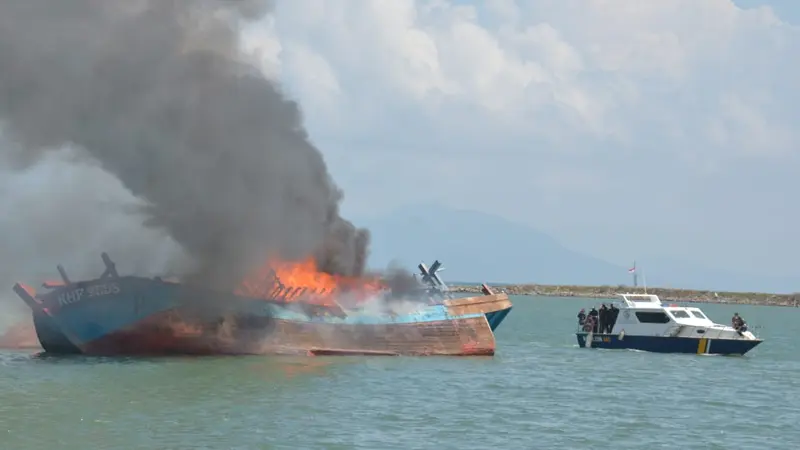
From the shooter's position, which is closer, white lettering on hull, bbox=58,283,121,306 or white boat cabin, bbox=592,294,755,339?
white lettering on hull, bbox=58,283,121,306

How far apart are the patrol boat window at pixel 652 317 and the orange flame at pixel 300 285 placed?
1646cm

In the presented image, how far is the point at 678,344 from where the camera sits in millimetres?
58625

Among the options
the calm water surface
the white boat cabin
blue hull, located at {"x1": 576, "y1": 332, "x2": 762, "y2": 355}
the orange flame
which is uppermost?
the orange flame

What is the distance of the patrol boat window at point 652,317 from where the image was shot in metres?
59.2

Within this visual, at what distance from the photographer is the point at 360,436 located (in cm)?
3000

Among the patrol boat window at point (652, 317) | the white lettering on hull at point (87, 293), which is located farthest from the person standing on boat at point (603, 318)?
the white lettering on hull at point (87, 293)

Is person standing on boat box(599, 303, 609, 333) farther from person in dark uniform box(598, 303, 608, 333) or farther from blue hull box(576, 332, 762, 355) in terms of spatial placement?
blue hull box(576, 332, 762, 355)

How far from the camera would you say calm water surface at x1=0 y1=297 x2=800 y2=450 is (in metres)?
29.5

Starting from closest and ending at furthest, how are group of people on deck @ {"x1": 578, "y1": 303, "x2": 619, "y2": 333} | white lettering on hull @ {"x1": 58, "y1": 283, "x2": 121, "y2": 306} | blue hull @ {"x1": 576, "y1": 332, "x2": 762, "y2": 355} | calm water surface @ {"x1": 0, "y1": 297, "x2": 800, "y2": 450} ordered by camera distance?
calm water surface @ {"x1": 0, "y1": 297, "x2": 800, "y2": 450}
white lettering on hull @ {"x1": 58, "y1": 283, "x2": 121, "y2": 306}
blue hull @ {"x1": 576, "y1": 332, "x2": 762, "y2": 355}
group of people on deck @ {"x1": 578, "y1": 303, "x2": 619, "y2": 333}

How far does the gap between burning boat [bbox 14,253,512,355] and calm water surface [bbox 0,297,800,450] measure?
0.98 m

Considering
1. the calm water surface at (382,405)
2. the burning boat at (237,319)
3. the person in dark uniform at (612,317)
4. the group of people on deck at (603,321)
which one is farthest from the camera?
the group of people on deck at (603,321)

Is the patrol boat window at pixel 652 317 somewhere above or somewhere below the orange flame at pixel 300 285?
below

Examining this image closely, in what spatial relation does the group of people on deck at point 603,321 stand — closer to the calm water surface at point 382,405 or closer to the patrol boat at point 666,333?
the patrol boat at point 666,333

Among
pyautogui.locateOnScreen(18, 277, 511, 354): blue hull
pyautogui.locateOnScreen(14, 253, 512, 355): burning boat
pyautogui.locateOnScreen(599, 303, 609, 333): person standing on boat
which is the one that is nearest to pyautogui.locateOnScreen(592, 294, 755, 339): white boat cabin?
pyautogui.locateOnScreen(599, 303, 609, 333): person standing on boat
